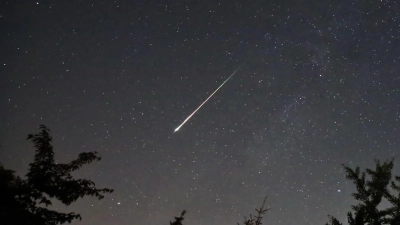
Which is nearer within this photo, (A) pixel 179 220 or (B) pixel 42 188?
(B) pixel 42 188

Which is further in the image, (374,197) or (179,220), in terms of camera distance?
(179,220)

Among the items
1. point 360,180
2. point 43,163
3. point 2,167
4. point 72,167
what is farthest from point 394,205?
point 2,167

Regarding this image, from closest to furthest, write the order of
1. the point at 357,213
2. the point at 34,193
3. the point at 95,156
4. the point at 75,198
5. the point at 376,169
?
the point at 34,193
the point at 75,198
the point at 95,156
the point at 357,213
the point at 376,169

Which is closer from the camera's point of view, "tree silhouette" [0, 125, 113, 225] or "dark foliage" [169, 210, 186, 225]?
"tree silhouette" [0, 125, 113, 225]

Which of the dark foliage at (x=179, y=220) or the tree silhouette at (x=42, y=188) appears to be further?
the dark foliage at (x=179, y=220)

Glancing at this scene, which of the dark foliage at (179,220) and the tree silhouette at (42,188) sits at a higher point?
the dark foliage at (179,220)

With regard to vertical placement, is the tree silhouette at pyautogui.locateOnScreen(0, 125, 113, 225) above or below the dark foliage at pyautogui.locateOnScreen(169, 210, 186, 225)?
below

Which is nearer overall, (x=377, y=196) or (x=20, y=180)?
(x=20, y=180)

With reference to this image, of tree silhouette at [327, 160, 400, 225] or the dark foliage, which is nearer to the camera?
tree silhouette at [327, 160, 400, 225]

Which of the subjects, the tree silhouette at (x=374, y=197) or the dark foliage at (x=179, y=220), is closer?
the tree silhouette at (x=374, y=197)

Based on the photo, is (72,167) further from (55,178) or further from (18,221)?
(18,221)

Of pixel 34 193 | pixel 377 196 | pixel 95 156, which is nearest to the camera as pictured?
pixel 34 193
